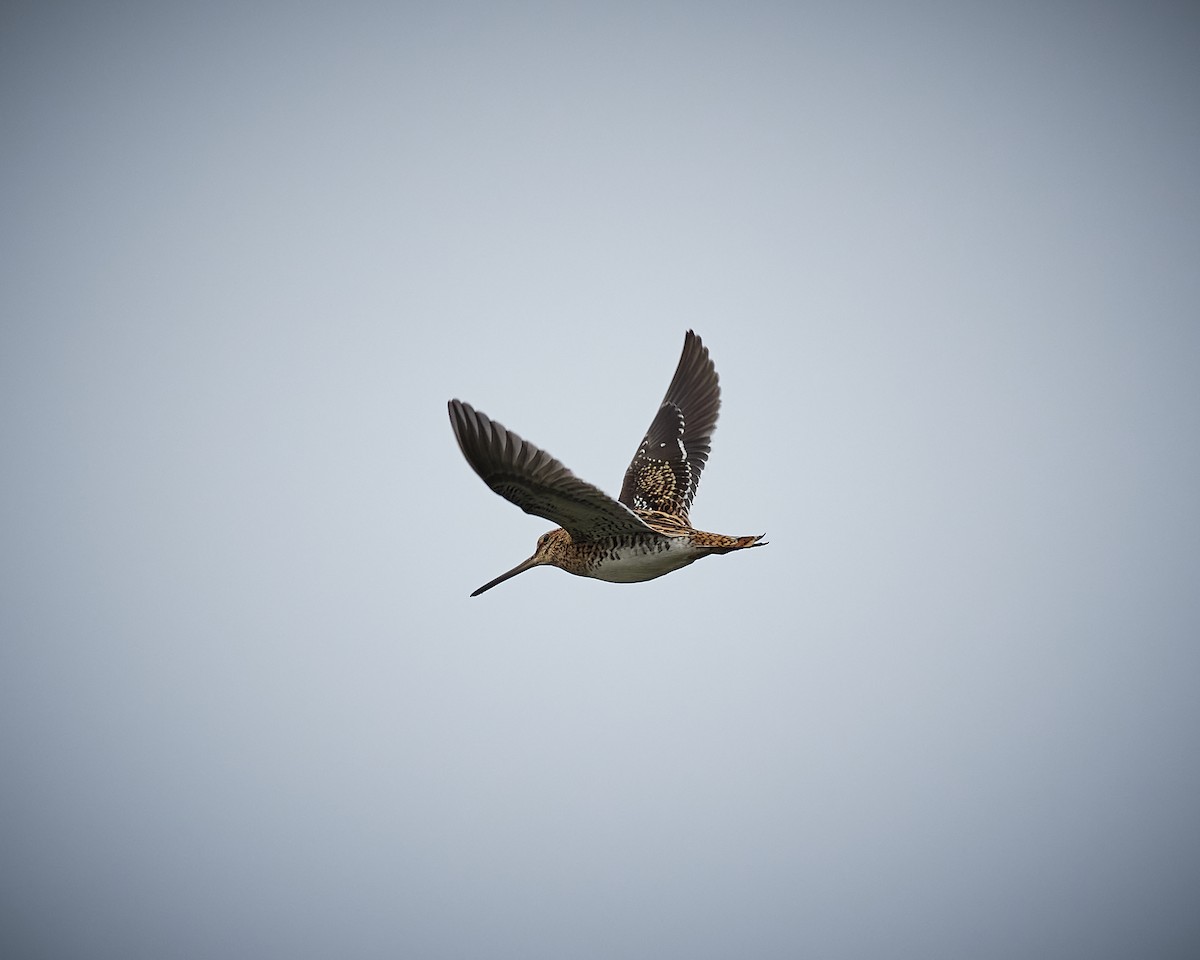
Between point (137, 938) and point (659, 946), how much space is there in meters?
81.1

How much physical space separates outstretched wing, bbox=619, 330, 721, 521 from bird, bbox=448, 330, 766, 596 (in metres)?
0.01

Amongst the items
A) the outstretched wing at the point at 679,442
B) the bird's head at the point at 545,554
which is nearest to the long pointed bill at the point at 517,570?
the bird's head at the point at 545,554

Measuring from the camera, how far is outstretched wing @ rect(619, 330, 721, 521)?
1032cm

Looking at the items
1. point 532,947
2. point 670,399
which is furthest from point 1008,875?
point 670,399

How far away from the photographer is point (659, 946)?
577 ft

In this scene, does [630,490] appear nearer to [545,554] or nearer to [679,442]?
[679,442]

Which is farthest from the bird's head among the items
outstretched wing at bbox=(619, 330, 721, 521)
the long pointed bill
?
outstretched wing at bbox=(619, 330, 721, 521)

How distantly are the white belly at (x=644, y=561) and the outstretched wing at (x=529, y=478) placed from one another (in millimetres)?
353

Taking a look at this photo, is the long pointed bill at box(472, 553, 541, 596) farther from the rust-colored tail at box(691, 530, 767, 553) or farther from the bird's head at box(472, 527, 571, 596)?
the rust-colored tail at box(691, 530, 767, 553)

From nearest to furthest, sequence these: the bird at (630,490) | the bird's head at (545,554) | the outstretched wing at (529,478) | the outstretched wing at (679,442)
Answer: the outstretched wing at (529,478) < the bird at (630,490) < the bird's head at (545,554) < the outstretched wing at (679,442)

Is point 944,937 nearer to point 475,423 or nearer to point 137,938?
point 137,938

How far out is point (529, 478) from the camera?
6961 mm

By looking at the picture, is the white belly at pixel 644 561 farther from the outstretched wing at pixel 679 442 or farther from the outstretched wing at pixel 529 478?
the outstretched wing at pixel 679 442

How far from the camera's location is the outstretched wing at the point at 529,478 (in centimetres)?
653
